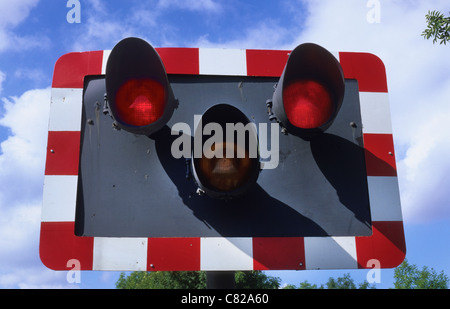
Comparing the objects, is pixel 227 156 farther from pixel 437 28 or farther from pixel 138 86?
pixel 437 28

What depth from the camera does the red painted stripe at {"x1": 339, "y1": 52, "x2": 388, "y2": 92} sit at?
2100 mm

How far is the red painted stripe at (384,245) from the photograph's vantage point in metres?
1.82

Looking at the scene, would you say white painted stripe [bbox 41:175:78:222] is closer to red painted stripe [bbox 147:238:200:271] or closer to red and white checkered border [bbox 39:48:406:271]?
red and white checkered border [bbox 39:48:406:271]

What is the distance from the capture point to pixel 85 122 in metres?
1.95

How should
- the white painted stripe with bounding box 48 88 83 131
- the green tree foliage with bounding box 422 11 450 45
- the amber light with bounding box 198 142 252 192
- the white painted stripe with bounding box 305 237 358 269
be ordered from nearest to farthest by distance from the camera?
the amber light with bounding box 198 142 252 192 < the white painted stripe with bounding box 305 237 358 269 < the white painted stripe with bounding box 48 88 83 131 < the green tree foliage with bounding box 422 11 450 45

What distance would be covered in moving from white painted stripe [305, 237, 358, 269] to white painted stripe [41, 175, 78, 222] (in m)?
1.00

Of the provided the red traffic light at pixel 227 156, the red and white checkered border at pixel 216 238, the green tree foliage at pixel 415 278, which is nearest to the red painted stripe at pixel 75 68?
the red and white checkered border at pixel 216 238

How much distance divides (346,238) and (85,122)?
4.09ft

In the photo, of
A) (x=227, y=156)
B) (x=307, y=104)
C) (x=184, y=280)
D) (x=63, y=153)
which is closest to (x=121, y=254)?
(x=63, y=153)

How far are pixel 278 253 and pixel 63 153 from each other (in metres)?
1.02

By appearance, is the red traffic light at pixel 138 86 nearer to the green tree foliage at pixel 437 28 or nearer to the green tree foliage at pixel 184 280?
the green tree foliage at pixel 437 28

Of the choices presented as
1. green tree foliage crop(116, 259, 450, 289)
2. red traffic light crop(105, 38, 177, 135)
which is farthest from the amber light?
green tree foliage crop(116, 259, 450, 289)

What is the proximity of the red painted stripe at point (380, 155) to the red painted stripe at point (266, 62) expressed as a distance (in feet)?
1.71
